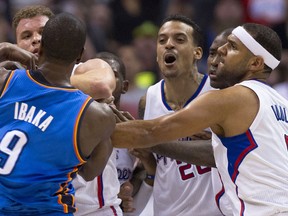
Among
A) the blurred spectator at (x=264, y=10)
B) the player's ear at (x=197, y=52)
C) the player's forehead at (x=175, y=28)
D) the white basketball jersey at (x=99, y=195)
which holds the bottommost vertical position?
the blurred spectator at (x=264, y=10)

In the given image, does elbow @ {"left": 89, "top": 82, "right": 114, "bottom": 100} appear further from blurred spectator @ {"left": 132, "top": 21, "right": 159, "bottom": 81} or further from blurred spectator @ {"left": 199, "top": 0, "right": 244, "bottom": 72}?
blurred spectator @ {"left": 199, "top": 0, "right": 244, "bottom": 72}

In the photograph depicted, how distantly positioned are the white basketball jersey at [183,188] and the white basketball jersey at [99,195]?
0.62m

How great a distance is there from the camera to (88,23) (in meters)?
11.3

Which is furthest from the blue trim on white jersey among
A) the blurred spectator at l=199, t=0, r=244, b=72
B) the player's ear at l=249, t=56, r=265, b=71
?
the blurred spectator at l=199, t=0, r=244, b=72

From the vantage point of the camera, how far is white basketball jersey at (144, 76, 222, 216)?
6375mm

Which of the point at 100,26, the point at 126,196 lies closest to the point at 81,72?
the point at 126,196

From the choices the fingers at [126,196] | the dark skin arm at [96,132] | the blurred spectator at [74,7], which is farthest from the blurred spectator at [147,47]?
the dark skin arm at [96,132]

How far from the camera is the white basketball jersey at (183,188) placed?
20.9ft

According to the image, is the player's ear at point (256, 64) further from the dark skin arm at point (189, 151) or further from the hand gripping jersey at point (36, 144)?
the hand gripping jersey at point (36, 144)

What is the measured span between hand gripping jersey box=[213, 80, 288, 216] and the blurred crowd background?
16.9 ft

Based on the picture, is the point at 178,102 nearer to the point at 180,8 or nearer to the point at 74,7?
the point at 180,8

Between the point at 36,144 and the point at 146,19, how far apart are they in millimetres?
7209

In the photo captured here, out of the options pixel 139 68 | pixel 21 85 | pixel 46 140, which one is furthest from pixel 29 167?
pixel 139 68

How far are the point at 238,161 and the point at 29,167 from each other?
4.62 feet
